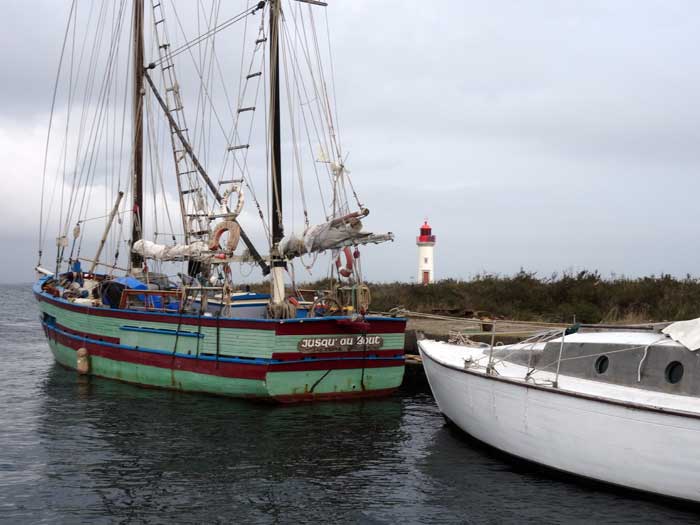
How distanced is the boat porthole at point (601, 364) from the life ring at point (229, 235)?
10.4m

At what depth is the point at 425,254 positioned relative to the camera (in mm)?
43281

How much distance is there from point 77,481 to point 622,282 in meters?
20.8

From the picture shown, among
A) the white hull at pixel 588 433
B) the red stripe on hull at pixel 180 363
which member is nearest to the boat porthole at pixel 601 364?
the white hull at pixel 588 433

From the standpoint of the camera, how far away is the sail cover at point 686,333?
955 centimetres

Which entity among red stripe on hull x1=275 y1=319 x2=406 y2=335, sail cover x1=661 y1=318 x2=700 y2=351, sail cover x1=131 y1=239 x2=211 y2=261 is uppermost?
sail cover x1=131 y1=239 x2=211 y2=261

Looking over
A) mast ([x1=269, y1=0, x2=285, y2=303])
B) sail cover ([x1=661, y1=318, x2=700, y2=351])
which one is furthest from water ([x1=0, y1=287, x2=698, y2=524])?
mast ([x1=269, y1=0, x2=285, y2=303])

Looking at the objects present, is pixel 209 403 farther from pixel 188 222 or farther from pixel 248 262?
pixel 188 222

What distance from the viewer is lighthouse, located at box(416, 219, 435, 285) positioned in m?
43.1

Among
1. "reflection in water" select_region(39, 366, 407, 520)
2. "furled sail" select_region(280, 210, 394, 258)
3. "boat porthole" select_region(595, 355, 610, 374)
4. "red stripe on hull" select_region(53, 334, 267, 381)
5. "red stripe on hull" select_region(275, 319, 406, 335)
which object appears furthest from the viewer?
"furled sail" select_region(280, 210, 394, 258)

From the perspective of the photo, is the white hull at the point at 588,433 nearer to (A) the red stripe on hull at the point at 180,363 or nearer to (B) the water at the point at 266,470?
(B) the water at the point at 266,470

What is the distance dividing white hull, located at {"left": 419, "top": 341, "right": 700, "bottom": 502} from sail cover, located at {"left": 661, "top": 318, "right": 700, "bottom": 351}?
1393 mm

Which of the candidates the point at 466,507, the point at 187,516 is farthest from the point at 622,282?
the point at 187,516

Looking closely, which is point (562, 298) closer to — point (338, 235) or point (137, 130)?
point (338, 235)

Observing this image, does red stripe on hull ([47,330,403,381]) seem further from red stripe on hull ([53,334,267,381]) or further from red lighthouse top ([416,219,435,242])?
red lighthouse top ([416,219,435,242])
